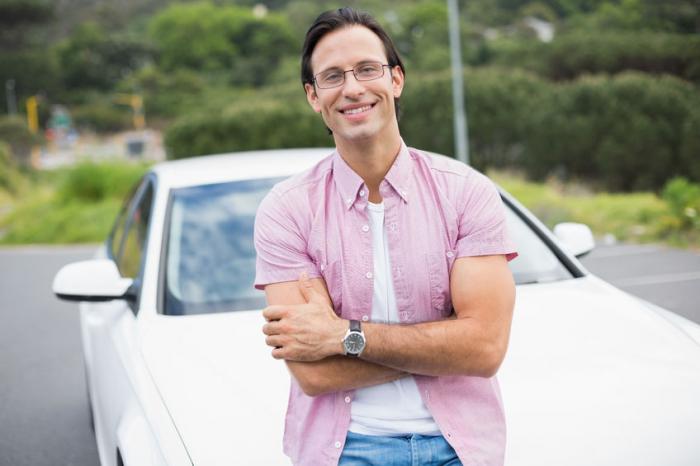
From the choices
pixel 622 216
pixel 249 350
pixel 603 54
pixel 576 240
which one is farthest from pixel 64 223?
pixel 603 54

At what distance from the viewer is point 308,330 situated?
1.88m

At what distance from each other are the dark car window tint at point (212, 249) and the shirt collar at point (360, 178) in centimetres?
146

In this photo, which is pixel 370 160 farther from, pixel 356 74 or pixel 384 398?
pixel 384 398

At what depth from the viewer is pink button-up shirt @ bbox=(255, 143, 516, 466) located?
1911 millimetres

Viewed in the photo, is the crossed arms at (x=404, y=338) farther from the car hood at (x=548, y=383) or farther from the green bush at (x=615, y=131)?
the green bush at (x=615, y=131)

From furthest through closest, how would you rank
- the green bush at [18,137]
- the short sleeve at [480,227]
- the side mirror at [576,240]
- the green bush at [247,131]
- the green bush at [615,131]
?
the green bush at [18,137] < the green bush at [247,131] < the green bush at [615,131] < the side mirror at [576,240] < the short sleeve at [480,227]

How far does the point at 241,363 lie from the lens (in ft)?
9.37

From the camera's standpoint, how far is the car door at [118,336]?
314 cm

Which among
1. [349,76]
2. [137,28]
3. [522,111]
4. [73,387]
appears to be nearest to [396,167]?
[349,76]

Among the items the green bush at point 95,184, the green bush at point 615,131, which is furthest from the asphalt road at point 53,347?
the green bush at point 615,131

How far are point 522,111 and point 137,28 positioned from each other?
53394 millimetres

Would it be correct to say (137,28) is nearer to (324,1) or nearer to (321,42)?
(324,1)

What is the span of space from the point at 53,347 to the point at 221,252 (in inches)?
158

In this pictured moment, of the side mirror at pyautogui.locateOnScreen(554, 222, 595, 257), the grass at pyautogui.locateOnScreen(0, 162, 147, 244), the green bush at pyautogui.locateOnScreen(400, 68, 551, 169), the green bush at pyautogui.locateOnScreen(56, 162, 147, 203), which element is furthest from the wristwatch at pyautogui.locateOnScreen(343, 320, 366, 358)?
the green bush at pyautogui.locateOnScreen(400, 68, 551, 169)
